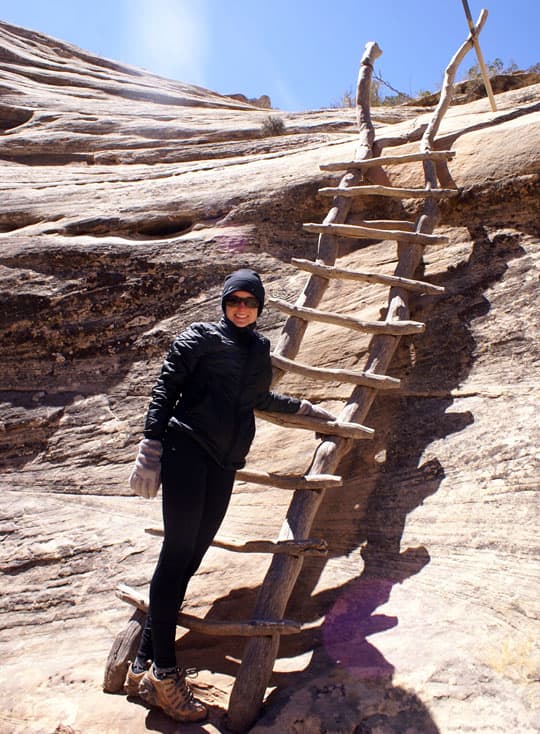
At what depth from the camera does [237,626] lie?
2715mm

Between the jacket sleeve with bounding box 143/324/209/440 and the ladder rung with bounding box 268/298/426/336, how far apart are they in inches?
46.5

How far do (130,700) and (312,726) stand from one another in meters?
0.80

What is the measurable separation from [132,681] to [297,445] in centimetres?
157

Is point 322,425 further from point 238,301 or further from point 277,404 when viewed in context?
point 238,301

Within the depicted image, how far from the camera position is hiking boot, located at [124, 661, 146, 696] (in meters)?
2.61

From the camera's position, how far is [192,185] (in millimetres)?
5328

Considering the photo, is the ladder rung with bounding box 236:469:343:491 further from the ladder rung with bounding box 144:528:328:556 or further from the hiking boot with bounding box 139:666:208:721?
the hiking boot with bounding box 139:666:208:721

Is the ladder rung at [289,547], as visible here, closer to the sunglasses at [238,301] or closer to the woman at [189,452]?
the woman at [189,452]

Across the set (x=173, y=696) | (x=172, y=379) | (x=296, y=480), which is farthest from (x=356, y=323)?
(x=173, y=696)

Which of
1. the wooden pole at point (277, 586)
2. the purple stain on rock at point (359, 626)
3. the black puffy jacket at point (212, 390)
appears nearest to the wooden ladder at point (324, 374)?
the wooden pole at point (277, 586)

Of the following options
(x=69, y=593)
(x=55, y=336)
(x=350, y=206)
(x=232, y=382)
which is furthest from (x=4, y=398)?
(x=350, y=206)

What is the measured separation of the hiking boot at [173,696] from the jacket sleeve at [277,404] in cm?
115

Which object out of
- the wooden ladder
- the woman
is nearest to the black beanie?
the woman

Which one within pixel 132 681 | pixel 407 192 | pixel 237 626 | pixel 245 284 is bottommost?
pixel 132 681
